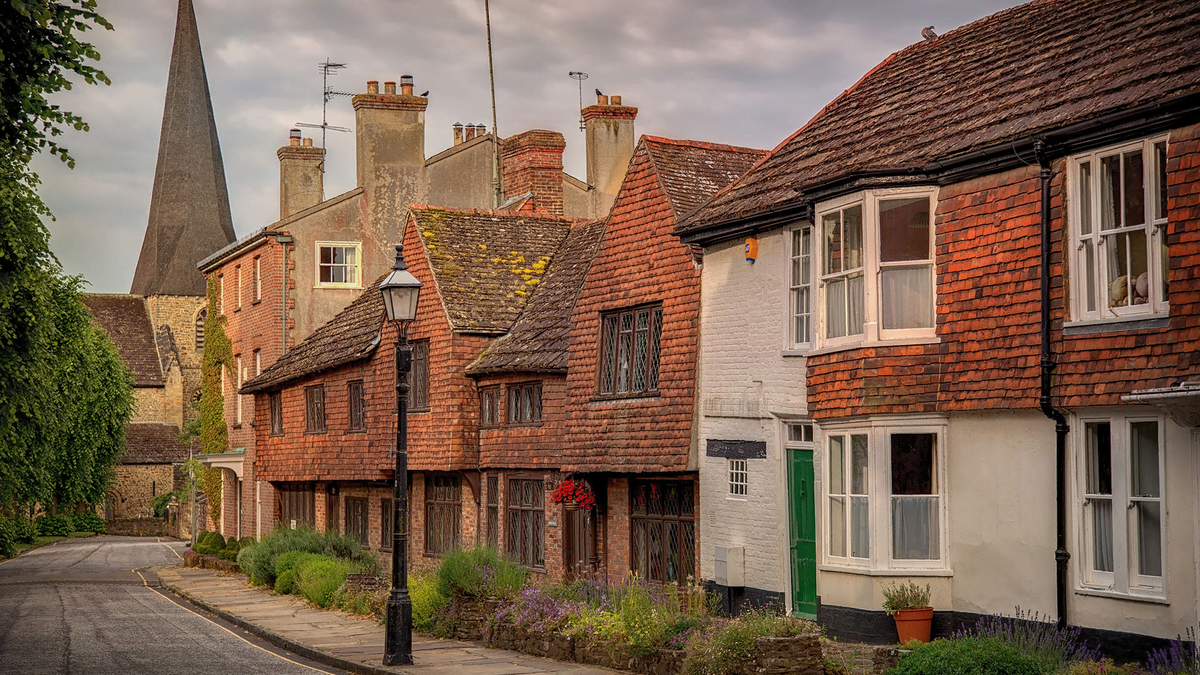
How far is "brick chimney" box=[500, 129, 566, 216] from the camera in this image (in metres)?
33.5

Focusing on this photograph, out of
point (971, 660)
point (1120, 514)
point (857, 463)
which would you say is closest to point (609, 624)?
point (857, 463)

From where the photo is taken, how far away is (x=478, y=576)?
2034 cm

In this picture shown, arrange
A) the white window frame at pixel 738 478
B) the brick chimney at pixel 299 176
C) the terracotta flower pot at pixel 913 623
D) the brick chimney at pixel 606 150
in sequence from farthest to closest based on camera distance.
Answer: the brick chimney at pixel 299 176, the brick chimney at pixel 606 150, the white window frame at pixel 738 478, the terracotta flower pot at pixel 913 623

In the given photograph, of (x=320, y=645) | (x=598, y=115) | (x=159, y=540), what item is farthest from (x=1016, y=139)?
(x=159, y=540)

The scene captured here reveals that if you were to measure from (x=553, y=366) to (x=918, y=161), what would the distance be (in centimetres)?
999

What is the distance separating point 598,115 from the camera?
3588 cm

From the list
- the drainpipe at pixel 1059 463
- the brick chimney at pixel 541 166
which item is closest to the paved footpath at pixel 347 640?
the drainpipe at pixel 1059 463

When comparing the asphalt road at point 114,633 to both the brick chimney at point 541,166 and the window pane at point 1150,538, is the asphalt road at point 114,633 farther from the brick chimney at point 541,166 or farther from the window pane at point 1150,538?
the brick chimney at point 541,166

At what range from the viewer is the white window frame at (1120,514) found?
40.7ft

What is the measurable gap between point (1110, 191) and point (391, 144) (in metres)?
28.2

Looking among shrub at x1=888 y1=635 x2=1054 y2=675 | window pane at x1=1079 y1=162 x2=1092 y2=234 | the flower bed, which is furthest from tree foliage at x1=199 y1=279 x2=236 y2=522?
shrub at x1=888 y1=635 x2=1054 y2=675

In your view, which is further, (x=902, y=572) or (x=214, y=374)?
(x=214, y=374)

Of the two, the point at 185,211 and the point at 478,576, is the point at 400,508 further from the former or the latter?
the point at 185,211

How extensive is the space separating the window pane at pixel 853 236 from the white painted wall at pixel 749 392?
6.76 feet
